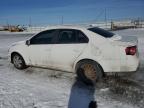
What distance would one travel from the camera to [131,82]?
696 centimetres

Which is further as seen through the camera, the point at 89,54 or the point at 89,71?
the point at 89,71

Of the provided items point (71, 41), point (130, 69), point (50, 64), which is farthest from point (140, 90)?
point (50, 64)

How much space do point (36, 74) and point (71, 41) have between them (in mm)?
1817

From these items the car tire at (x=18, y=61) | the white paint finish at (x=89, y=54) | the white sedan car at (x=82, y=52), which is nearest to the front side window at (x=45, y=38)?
the white sedan car at (x=82, y=52)

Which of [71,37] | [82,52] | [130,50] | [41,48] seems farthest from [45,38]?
[130,50]

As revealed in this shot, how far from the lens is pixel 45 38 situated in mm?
7844

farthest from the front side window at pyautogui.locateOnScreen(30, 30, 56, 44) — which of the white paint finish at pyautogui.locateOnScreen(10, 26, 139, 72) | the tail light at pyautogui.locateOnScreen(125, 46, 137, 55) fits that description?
the tail light at pyautogui.locateOnScreen(125, 46, 137, 55)

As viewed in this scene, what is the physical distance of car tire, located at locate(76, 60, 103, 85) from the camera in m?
6.84

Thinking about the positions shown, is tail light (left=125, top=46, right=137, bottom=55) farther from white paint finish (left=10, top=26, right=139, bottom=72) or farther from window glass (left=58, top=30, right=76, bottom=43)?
window glass (left=58, top=30, right=76, bottom=43)

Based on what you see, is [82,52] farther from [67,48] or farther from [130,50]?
[130,50]

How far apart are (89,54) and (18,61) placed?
3.03m

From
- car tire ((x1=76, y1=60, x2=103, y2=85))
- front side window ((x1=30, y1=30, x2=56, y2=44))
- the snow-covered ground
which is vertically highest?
front side window ((x1=30, y1=30, x2=56, y2=44))

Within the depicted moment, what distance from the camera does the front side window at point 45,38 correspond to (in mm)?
7678

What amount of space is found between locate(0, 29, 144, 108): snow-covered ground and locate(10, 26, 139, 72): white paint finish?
452 millimetres
